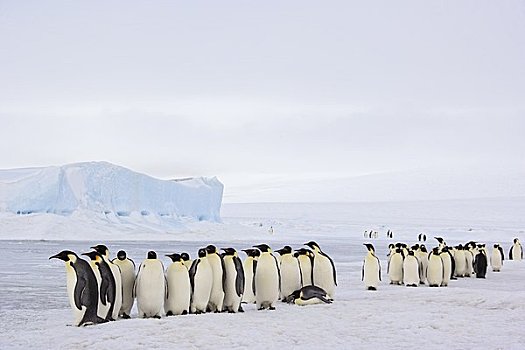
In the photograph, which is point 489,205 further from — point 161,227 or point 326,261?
point 326,261

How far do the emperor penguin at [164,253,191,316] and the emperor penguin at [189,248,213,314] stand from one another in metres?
0.10

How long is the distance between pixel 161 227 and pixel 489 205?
46.5 metres

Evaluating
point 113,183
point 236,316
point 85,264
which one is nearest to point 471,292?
point 236,316

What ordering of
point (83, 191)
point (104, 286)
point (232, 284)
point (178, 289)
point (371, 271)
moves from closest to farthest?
point (104, 286)
point (178, 289)
point (232, 284)
point (371, 271)
point (83, 191)

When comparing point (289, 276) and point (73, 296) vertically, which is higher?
point (289, 276)

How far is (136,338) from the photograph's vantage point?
629 centimetres

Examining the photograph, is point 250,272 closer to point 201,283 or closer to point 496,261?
point 201,283

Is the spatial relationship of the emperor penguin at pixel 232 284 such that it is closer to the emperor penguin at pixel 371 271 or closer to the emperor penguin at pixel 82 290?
Answer: the emperor penguin at pixel 82 290

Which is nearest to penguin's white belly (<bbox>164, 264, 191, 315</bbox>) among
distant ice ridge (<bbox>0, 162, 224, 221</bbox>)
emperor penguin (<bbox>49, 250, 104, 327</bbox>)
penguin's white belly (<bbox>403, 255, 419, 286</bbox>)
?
emperor penguin (<bbox>49, 250, 104, 327</bbox>)

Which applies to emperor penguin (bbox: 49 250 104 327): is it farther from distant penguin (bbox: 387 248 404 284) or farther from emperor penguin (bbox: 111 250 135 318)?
distant penguin (bbox: 387 248 404 284)

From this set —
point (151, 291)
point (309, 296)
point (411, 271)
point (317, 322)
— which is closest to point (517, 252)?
point (411, 271)

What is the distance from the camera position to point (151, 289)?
26.1ft

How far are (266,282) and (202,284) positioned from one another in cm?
88

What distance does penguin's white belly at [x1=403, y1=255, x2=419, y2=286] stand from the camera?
12.4 meters
